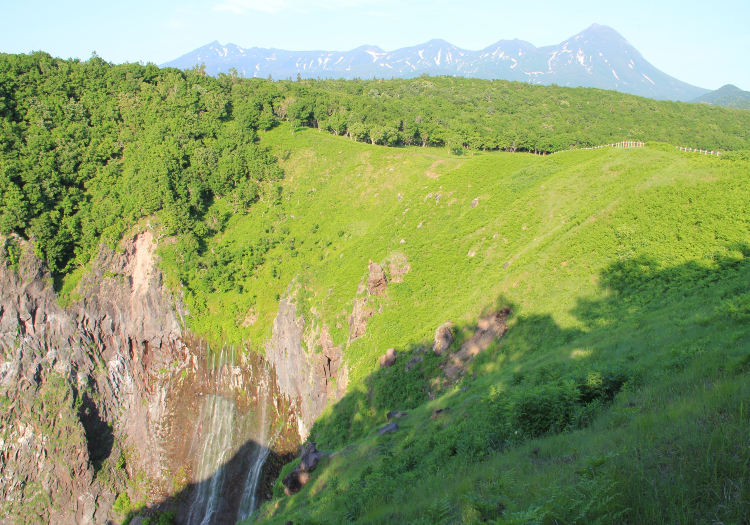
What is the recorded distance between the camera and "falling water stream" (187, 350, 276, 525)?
3193cm

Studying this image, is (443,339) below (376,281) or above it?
below

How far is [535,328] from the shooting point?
20.3 m

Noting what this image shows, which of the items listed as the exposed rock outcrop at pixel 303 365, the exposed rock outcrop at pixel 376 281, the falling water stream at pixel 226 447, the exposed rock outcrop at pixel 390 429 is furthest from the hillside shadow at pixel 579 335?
the falling water stream at pixel 226 447

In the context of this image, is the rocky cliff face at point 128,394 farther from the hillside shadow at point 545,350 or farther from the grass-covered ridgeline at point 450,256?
the hillside shadow at point 545,350

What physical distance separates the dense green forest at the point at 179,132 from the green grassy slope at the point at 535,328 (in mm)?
8531

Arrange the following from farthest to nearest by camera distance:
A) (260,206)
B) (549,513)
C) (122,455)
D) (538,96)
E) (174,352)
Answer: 1. (538,96)
2. (260,206)
3. (174,352)
4. (122,455)
5. (549,513)

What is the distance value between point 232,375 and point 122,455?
1229 centimetres

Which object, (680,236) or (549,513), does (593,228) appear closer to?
(680,236)

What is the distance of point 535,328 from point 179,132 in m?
47.5

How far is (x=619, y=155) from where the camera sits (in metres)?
28.7

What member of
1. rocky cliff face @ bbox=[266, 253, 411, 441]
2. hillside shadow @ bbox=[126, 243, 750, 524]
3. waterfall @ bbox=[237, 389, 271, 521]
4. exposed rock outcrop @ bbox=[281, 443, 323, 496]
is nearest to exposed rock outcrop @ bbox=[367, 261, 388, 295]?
rocky cliff face @ bbox=[266, 253, 411, 441]

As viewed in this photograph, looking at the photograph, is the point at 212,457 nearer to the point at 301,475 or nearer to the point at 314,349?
the point at 314,349

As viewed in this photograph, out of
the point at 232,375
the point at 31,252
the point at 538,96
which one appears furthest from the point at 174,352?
the point at 538,96

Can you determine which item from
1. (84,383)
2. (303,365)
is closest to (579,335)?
(303,365)
